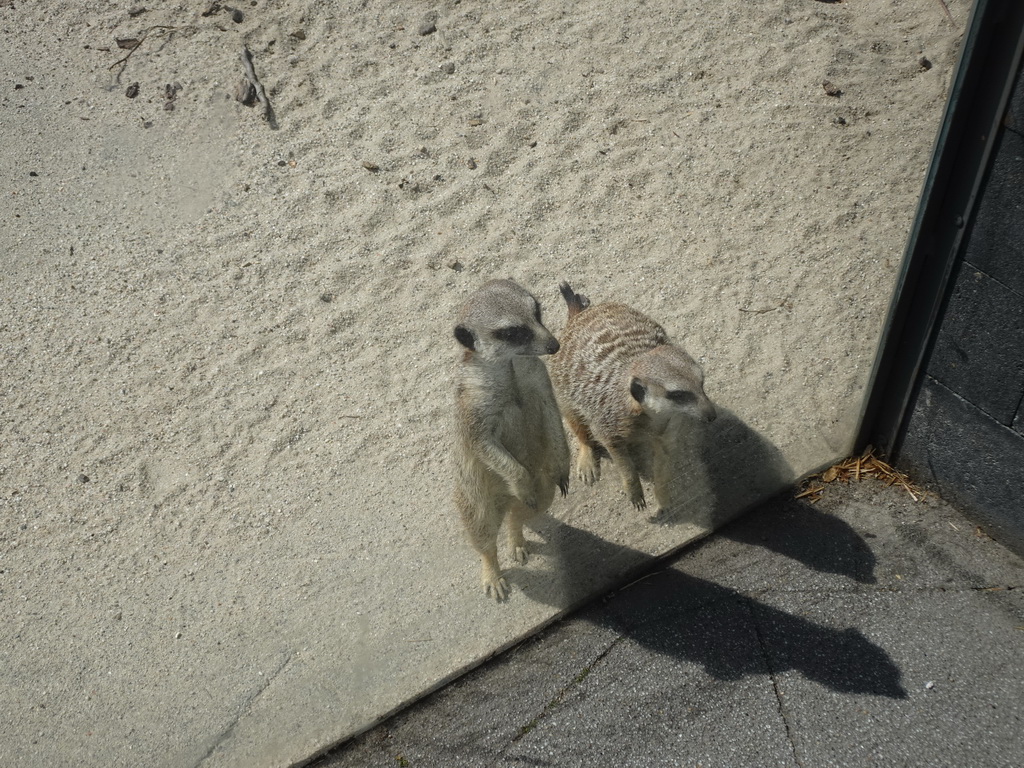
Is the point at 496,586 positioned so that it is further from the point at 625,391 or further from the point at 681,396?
the point at 681,396

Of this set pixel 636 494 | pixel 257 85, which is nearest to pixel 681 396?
pixel 636 494

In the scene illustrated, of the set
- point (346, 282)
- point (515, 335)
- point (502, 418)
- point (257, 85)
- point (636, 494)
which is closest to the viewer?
point (515, 335)

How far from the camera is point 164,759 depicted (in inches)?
107

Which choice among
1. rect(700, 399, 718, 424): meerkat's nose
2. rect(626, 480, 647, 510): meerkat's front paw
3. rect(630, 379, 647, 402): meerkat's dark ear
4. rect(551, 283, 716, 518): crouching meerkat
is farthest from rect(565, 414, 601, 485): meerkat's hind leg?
rect(700, 399, 718, 424): meerkat's nose

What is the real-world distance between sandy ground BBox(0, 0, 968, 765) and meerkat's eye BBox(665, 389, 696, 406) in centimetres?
60

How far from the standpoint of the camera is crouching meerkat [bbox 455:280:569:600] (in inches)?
101

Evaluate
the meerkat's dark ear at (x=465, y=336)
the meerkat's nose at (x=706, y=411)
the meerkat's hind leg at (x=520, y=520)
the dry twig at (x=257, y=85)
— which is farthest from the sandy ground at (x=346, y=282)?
the meerkat's dark ear at (x=465, y=336)

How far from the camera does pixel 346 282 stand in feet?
13.1

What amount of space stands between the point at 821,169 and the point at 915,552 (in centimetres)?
203

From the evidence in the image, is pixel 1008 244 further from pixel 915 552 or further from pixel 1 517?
pixel 1 517

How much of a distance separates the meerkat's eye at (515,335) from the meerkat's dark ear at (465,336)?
7 cm

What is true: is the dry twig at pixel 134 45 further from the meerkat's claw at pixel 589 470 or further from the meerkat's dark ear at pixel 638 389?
the meerkat's dark ear at pixel 638 389

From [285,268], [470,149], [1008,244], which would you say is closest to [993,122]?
[1008,244]

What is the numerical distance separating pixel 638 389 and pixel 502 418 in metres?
0.46
